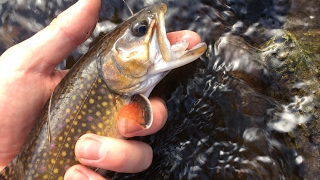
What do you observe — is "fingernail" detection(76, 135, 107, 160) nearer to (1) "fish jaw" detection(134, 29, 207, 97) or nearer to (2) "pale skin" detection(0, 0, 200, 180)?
(2) "pale skin" detection(0, 0, 200, 180)

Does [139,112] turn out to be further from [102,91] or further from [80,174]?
[80,174]

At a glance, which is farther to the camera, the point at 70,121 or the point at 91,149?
the point at 70,121

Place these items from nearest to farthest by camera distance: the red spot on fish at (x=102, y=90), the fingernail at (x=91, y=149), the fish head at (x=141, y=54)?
1. the fingernail at (x=91, y=149)
2. the fish head at (x=141, y=54)
3. the red spot on fish at (x=102, y=90)

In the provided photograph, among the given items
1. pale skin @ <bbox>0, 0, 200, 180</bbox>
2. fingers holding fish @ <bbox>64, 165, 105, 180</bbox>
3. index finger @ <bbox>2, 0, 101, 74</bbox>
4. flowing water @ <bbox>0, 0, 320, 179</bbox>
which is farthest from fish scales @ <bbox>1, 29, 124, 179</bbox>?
flowing water @ <bbox>0, 0, 320, 179</bbox>

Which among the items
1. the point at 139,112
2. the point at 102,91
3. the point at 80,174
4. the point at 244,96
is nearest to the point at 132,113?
the point at 139,112

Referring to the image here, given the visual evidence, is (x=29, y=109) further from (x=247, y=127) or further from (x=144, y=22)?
(x=247, y=127)

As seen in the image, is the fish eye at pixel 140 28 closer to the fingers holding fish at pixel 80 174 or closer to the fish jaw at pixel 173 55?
the fish jaw at pixel 173 55

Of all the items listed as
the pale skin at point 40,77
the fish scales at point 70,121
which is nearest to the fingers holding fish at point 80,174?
the fish scales at point 70,121
